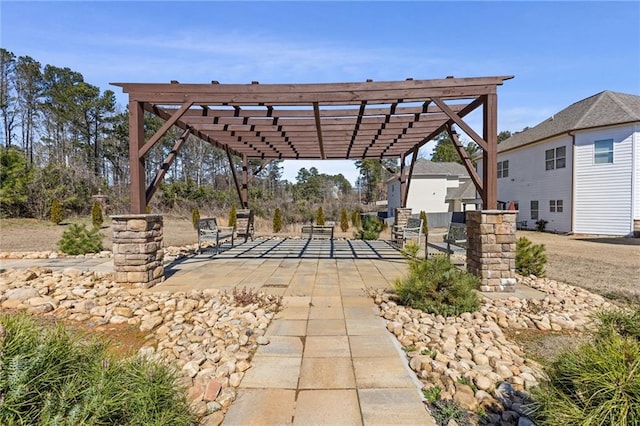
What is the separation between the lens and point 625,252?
Result: 10023mm

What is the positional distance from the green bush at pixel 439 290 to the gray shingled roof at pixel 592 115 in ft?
53.2

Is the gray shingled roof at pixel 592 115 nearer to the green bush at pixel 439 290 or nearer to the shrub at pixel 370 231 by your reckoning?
the shrub at pixel 370 231

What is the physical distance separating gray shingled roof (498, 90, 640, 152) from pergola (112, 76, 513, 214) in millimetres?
12047

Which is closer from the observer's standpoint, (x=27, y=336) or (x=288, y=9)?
(x=27, y=336)

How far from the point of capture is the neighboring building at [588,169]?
1398 cm

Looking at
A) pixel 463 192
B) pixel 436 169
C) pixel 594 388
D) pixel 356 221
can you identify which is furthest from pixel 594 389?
pixel 436 169

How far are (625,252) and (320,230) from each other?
9.58m

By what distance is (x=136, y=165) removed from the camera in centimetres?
485

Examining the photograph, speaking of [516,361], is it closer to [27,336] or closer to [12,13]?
[27,336]

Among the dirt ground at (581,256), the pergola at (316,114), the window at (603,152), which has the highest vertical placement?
the window at (603,152)

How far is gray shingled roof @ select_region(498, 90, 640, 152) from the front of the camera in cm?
1468

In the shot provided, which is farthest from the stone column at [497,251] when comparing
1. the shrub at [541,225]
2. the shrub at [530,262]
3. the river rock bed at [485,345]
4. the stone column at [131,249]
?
the shrub at [541,225]

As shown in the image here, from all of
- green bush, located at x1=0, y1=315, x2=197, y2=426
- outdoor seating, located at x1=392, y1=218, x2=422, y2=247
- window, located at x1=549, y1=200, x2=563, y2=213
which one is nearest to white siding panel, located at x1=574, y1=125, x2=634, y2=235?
window, located at x1=549, y1=200, x2=563, y2=213

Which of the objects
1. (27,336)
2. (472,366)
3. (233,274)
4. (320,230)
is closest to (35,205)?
(320,230)
